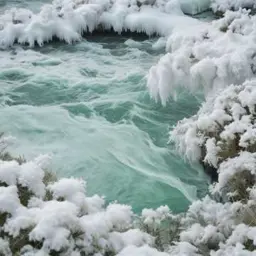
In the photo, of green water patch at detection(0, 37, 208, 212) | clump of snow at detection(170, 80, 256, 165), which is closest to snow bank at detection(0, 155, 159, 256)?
clump of snow at detection(170, 80, 256, 165)

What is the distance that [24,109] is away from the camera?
7.34 m

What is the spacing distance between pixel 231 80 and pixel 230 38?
1.00 meters

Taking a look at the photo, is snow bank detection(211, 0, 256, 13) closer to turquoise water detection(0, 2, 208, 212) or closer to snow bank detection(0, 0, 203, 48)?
snow bank detection(0, 0, 203, 48)

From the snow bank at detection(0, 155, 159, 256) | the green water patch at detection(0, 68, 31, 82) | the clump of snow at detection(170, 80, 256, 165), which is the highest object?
the snow bank at detection(0, 155, 159, 256)

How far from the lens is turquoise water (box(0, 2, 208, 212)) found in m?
5.39

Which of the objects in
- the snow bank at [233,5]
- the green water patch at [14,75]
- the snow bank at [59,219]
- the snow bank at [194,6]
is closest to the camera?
the snow bank at [59,219]

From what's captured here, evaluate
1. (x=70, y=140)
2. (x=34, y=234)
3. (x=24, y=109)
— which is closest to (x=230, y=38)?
(x=70, y=140)

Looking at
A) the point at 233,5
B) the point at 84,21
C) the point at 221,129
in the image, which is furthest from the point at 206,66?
the point at 233,5

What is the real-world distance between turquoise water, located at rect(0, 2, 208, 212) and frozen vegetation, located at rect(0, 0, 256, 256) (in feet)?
1.16

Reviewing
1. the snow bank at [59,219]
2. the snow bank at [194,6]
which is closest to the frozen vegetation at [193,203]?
the snow bank at [59,219]

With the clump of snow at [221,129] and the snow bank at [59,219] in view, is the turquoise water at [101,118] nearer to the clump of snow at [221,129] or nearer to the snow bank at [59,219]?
the clump of snow at [221,129]

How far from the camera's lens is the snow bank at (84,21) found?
396 inches

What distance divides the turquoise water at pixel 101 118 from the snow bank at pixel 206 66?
0.57m

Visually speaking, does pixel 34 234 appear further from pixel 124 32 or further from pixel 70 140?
pixel 124 32
